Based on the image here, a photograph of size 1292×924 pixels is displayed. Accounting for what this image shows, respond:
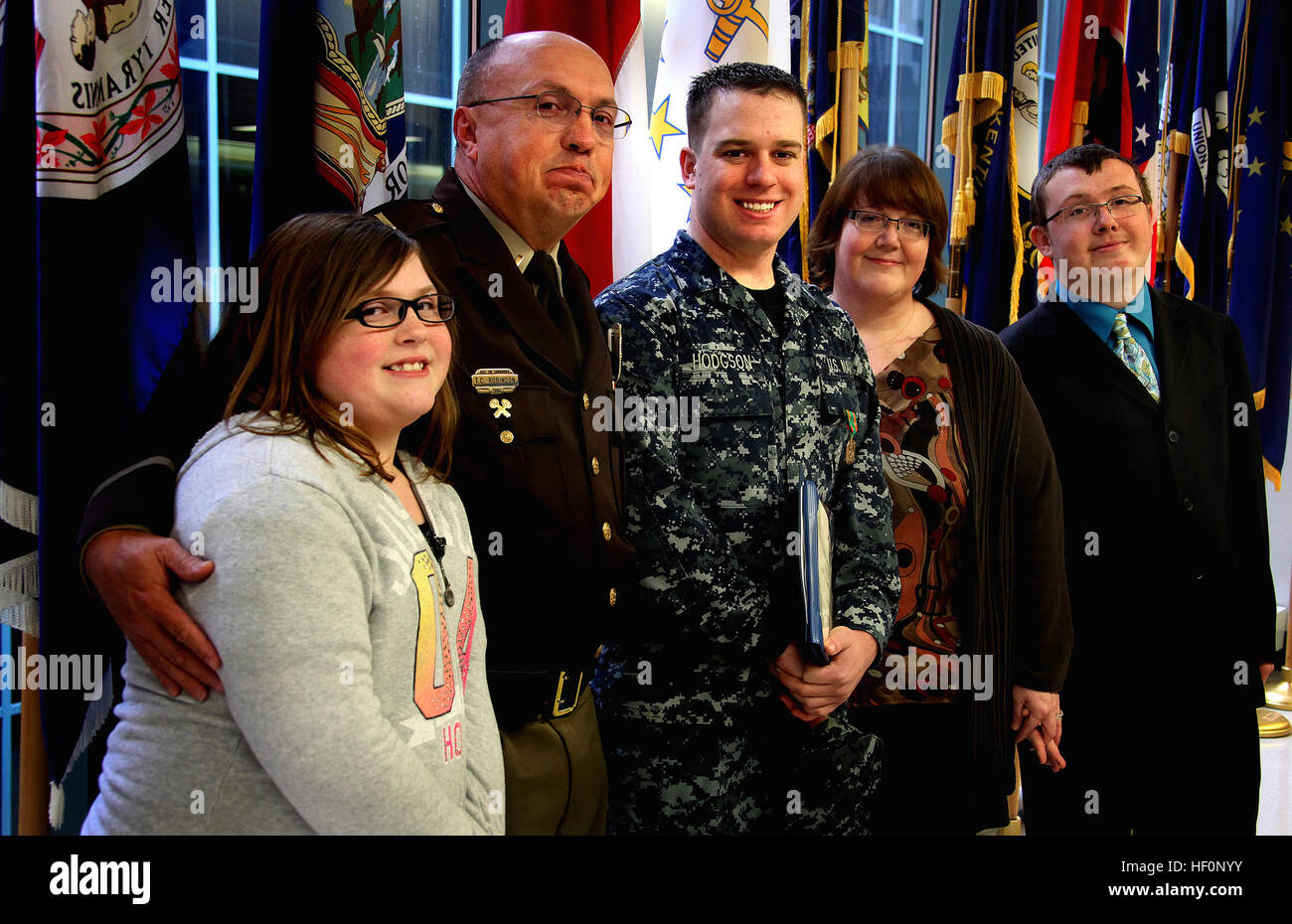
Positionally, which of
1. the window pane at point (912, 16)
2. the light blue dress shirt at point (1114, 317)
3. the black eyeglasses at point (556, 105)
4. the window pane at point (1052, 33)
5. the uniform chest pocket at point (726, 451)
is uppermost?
the window pane at point (1052, 33)

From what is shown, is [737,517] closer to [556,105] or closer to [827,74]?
[556,105]

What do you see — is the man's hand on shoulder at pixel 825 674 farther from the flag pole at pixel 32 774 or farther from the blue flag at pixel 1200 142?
the blue flag at pixel 1200 142

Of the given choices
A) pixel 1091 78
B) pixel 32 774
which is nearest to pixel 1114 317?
pixel 1091 78

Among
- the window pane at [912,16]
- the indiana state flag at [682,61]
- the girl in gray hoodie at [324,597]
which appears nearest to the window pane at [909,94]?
the window pane at [912,16]

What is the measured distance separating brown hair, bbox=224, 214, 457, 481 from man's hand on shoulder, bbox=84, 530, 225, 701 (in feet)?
0.60

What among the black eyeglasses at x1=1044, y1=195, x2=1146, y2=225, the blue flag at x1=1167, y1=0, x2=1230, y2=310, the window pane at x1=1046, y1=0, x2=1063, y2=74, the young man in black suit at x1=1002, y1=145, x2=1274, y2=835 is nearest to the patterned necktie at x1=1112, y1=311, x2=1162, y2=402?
the young man in black suit at x1=1002, y1=145, x2=1274, y2=835

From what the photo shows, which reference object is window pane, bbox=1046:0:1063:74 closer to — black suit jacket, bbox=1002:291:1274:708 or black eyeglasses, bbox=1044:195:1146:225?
black eyeglasses, bbox=1044:195:1146:225

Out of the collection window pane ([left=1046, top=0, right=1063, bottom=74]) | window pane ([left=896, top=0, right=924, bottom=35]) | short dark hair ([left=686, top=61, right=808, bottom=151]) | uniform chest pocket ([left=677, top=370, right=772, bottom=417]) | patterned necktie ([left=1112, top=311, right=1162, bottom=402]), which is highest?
window pane ([left=1046, top=0, right=1063, bottom=74])

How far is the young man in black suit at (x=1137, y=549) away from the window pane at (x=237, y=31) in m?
2.05

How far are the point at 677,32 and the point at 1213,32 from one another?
303cm

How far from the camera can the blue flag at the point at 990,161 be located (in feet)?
11.4

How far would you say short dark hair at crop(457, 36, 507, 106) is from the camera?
5.66 ft

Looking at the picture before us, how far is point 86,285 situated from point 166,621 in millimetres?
844

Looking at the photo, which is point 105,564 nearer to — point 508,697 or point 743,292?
point 508,697
